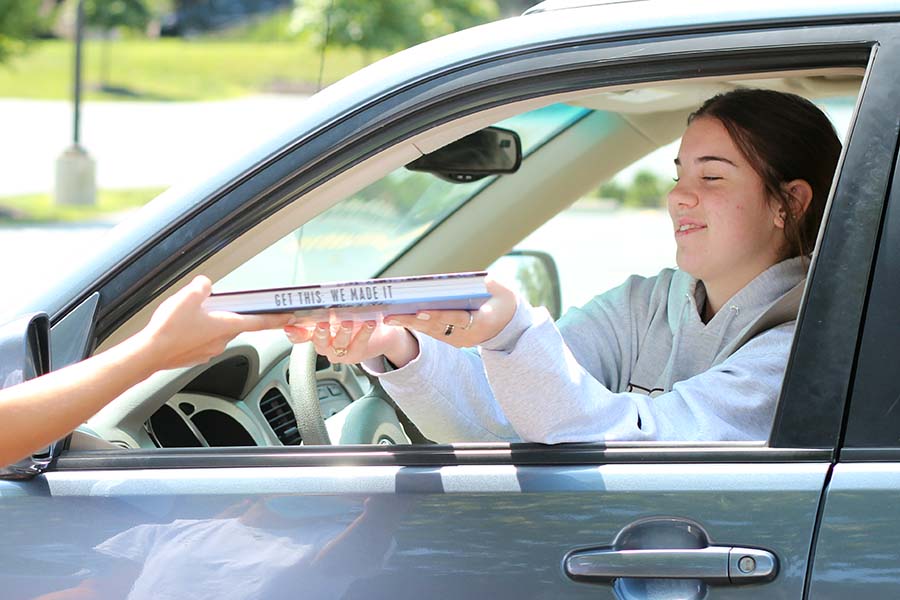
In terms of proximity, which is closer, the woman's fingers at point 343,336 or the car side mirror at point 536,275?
the woman's fingers at point 343,336

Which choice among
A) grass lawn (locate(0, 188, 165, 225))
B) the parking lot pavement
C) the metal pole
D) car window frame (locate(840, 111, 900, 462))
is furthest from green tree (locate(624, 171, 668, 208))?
car window frame (locate(840, 111, 900, 462))

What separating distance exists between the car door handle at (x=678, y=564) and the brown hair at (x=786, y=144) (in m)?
0.79

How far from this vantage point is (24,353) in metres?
1.54

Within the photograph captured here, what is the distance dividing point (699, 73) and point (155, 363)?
2.70ft

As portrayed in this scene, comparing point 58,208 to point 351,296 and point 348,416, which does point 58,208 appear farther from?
point 351,296

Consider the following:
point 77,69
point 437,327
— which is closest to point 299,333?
point 437,327

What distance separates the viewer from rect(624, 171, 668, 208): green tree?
1140 centimetres

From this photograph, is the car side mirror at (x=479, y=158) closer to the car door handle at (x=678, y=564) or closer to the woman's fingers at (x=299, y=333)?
the woman's fingers at (x=299, y=333)

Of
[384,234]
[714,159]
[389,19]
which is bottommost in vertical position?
[714,159]

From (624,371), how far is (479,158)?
61 centimetres

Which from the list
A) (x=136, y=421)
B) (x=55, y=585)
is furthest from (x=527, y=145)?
(x=55, y=585)

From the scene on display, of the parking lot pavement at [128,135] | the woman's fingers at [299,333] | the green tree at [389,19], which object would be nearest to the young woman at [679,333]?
the woman's fingers at [299,333]

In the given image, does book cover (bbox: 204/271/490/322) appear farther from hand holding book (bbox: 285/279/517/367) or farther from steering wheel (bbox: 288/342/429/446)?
steering wheel (bbox: 288/342/429/446)

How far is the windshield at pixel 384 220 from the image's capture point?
8.43 feet
